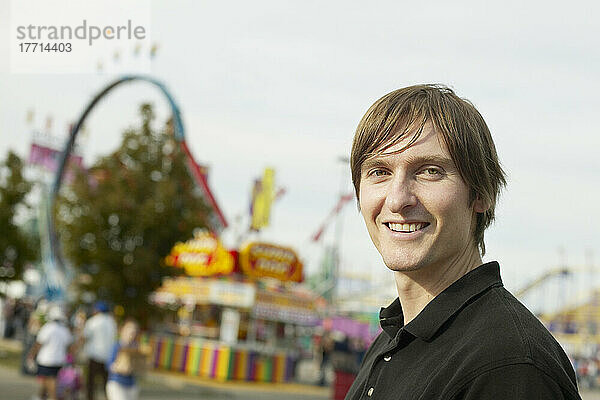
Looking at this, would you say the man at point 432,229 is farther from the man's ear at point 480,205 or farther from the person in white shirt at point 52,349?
the person in white shirt at point 52,349

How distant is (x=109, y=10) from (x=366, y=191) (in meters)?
3.45

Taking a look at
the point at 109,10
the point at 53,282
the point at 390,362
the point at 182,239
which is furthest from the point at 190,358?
the point at 390,362

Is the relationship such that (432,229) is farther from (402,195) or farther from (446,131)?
(446,131)

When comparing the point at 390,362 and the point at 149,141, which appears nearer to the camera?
the point at 390,362

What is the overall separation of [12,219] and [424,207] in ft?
84.1

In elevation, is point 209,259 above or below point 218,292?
above

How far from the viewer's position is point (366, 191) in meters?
1.74

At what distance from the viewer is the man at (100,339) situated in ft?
35.5

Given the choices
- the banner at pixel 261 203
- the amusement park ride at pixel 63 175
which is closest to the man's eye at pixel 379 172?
the amusement park ride at pixel 63 175

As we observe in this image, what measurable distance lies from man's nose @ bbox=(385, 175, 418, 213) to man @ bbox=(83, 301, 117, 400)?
9.50m

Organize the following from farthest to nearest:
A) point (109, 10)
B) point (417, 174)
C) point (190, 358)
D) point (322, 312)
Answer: point (322, 312) < point (190, 358) < point (109, 10) < point (417, 174)

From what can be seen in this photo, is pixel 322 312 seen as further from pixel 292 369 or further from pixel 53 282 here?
pixel 53 282

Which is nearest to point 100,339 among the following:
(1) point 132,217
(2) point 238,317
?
A: (1) point 132,217

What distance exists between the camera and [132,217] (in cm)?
1778
